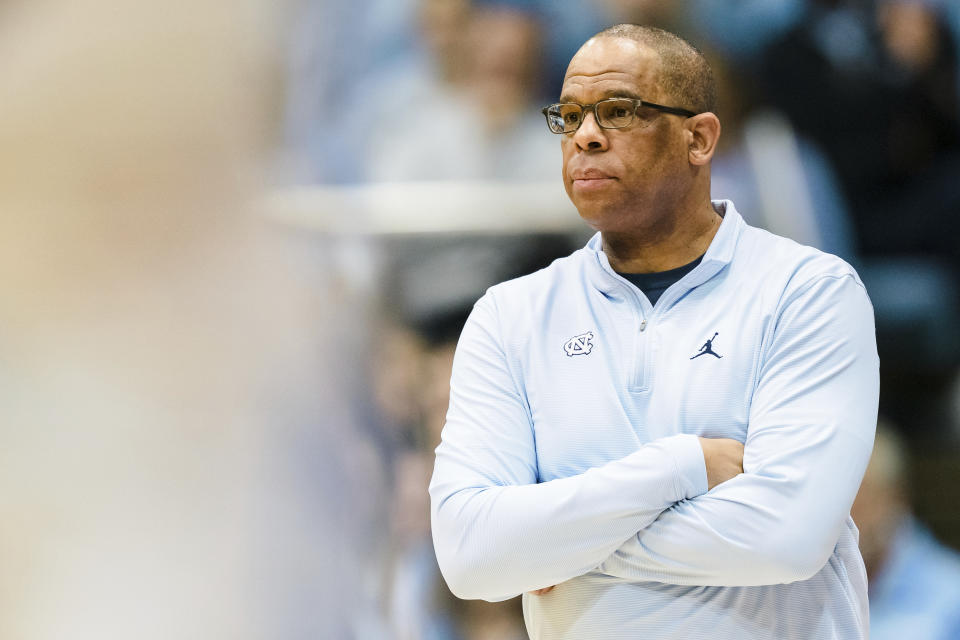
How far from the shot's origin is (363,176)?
4895mm

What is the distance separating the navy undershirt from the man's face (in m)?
0.11

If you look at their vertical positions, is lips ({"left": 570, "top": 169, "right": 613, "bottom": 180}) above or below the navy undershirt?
above

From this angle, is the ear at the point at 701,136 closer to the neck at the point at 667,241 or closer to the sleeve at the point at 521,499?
the neck at the point at 667,241

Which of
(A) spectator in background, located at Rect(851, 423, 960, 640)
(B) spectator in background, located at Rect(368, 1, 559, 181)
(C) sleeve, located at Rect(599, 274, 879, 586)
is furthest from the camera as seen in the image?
(B) spectator in background, located at Rect(368, 1, 559, 181)

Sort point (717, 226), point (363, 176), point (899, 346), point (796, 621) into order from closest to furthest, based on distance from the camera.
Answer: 1. point (796, 621)
2. point (717, 226)
3. point (899, 346)
4. point (363, 176)

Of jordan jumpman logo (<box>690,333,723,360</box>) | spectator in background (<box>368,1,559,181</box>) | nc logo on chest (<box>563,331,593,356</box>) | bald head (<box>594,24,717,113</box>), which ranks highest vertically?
spectator in background (<box>368,1,559,181</box>)

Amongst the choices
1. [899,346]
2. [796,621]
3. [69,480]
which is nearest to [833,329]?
[796,621]

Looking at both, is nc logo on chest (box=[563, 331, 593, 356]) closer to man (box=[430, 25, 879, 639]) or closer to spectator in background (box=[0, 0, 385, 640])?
man (box=[430, 25, 879, 639])

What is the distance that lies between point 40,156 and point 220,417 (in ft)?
5.13

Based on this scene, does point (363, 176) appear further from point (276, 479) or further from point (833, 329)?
point (833, 329)

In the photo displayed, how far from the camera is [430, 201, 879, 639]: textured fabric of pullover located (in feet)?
5.78

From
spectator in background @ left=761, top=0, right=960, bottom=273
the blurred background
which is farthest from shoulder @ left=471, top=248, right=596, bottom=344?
spectator in background @ left=761, top=0, right=960, bottom=273

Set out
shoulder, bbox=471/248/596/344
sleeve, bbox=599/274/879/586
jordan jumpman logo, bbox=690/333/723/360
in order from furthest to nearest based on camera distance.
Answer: shoulder, bbox=471/248/596/344 → jordan jumpman logo, bbox=690/333/723/360 → sleeve, bbox=599/274/879/586

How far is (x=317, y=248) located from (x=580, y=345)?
9.98 ft
